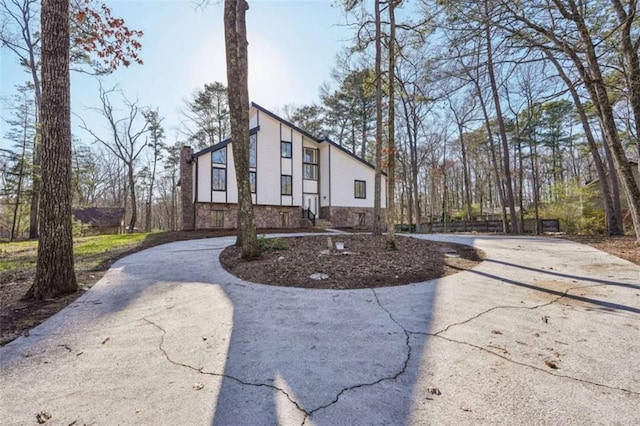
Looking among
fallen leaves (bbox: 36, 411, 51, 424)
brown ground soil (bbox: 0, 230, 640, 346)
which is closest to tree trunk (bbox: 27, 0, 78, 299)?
brown ground soil (bbox: 0, 230, 640, 346)

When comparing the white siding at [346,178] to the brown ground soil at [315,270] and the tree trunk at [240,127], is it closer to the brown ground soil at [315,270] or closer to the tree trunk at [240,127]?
the brown ground soil at [315,270]

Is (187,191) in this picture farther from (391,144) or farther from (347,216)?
(391,144)

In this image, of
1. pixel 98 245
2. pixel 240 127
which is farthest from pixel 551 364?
pixel 98 245

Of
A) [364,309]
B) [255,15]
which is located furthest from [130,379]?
[255,15]

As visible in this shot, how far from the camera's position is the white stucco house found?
15148mm

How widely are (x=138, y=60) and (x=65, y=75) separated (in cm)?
217

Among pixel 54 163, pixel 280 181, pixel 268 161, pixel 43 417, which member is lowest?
pixel 43 417

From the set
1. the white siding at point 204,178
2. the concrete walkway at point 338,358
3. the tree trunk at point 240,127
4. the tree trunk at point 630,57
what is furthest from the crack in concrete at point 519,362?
the white siding at point 204,178

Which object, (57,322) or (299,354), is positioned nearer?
(299,354)

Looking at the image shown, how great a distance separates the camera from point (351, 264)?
5289 mm

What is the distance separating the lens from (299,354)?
2242 mm

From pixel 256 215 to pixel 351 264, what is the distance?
39.5 ft

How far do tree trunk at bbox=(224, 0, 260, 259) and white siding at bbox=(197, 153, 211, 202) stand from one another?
30.2ft

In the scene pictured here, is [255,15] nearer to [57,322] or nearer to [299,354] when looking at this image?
[57,322]
